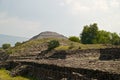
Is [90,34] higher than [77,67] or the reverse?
higher

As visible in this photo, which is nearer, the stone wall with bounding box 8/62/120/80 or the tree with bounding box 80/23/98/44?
the stone wall with bounding box 8/62/120/80

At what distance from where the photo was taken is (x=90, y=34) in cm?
9650

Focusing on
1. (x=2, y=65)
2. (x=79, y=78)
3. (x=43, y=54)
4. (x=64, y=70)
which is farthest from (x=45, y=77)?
(x=43, y=54)

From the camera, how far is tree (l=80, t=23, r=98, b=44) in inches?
3674

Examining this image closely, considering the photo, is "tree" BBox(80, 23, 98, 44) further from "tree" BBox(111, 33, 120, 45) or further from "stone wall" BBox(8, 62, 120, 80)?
"stone wall" BBox(8, 62, 120, 80)

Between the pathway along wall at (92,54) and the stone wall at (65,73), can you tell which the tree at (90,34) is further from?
the stone wall at (65,73)

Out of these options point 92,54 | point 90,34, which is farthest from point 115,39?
point 92,54

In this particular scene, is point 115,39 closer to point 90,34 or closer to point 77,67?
point 90,34

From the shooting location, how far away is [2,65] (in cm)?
5012

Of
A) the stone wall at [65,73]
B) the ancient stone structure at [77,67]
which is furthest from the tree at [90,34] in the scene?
the stone wall at [65,73]

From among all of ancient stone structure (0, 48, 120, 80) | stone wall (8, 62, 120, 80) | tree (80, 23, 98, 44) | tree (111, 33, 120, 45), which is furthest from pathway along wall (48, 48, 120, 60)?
tree (80, 23, 98, 44)

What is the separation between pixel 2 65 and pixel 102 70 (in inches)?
1205

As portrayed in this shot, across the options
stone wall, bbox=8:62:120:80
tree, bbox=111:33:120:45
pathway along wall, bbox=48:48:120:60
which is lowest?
Result: stone wall, bbox=8:62:120:80

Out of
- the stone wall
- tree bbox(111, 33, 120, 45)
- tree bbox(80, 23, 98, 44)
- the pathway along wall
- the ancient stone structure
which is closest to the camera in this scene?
the stone wall
